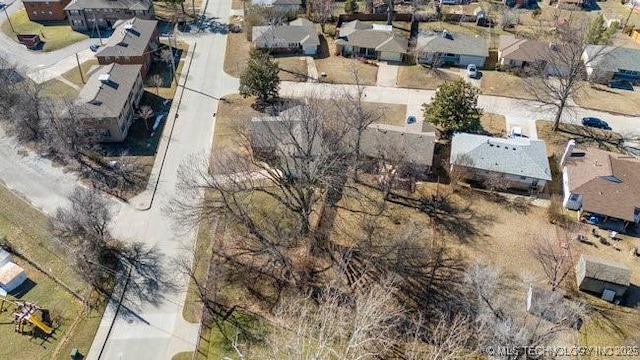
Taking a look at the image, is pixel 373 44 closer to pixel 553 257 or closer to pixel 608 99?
pixel 608 99

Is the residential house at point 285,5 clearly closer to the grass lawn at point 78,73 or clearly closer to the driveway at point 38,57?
the driveway at point 38,57

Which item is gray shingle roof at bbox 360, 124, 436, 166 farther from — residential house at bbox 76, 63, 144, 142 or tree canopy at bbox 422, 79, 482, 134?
residential house at bbox 76, 63, 144, 142

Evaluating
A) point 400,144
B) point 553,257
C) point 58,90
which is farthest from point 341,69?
point 553,257

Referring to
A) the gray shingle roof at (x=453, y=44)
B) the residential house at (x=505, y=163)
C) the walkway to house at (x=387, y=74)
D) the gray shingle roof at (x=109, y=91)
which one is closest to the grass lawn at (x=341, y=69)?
the walkway to house at (x=387, y=74)

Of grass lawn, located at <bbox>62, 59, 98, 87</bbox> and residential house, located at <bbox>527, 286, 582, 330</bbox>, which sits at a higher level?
grass lawn, located at <bbox>62, 59, 98, 87</bbox>

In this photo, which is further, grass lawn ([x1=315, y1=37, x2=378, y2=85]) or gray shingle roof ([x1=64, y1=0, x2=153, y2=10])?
gray shingle roof ([x1=64, y1=0, x2=153, y2=10])

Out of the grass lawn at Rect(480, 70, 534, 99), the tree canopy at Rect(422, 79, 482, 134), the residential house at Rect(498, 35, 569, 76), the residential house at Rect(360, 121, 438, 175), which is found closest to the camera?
the residential house at Rect(360, 121, 438, 175)

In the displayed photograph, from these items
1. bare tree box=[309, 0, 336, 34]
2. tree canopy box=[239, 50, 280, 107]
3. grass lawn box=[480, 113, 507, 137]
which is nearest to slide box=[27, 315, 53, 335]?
tree canopy box=[239, 50, 280, 107]
